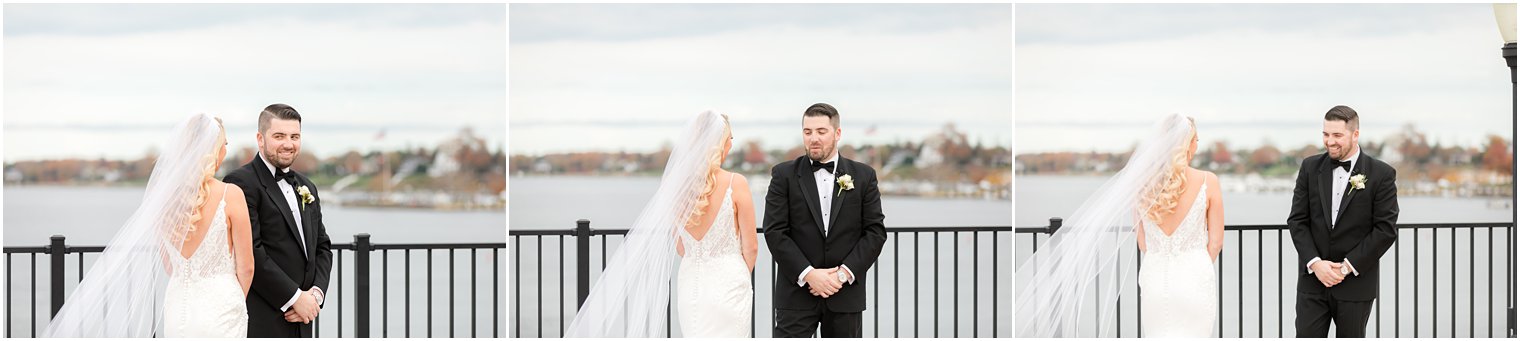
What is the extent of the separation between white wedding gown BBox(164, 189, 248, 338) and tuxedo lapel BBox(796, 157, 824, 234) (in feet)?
6.31

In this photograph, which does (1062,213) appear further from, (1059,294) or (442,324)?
(442,324)

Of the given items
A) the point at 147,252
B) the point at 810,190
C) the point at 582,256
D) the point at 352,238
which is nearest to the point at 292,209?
the point at 147,252

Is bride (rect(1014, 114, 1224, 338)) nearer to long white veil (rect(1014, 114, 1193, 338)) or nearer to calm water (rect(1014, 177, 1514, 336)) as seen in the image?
long white veil (rect(1014, 114, 1193, 338))

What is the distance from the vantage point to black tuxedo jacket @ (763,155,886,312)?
3.98 meters

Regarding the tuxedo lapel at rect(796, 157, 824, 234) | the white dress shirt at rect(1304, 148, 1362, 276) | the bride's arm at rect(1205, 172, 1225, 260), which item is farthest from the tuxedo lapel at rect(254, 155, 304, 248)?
the white dress shirt at rect(1304, 148, 1362, 276)

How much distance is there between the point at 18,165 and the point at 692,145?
625 cm

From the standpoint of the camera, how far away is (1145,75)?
7402mm

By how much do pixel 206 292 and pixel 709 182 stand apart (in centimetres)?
168

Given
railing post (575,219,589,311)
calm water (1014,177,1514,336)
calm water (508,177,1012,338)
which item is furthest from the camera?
calm water (1014,177,1514,336)

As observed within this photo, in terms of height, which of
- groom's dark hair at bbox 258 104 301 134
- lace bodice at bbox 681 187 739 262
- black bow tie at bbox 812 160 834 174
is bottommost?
lace bodice at bbox 681 187 739 262

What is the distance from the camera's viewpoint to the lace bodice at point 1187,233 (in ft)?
13.1

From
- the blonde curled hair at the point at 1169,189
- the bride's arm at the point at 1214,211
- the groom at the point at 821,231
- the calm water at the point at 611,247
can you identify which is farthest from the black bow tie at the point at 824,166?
the bride's arm at the point at 1214,211

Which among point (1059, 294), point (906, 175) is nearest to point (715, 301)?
point (1059, 294)

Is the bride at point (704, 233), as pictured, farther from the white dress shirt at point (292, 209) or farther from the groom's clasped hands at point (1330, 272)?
the groom's clasped hands at point (1330, 272)
